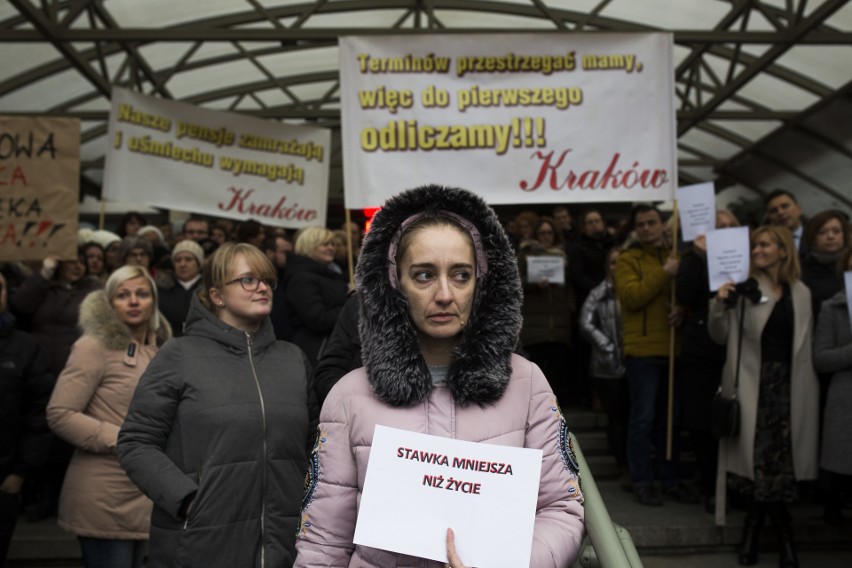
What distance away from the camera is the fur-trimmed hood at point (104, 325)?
3.99 meters

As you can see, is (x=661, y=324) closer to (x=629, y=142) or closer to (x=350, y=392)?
(x=629, y=142)

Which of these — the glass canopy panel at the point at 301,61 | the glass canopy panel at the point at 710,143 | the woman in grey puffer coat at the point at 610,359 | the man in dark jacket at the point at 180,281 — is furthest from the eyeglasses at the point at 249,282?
the glass canopy panel at the point at 710,143

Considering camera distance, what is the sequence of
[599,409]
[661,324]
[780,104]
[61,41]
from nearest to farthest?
[661,324], [599,409], [61,41], [780,104]

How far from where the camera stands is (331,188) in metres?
17.7

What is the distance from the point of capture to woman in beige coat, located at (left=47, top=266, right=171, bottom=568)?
12.6ft

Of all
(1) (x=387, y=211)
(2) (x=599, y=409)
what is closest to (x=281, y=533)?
(1) (x=387, y=211)

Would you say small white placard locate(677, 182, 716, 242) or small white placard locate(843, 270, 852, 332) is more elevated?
small white placard locate(677, 182, 716, 242)

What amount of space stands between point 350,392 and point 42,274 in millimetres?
4771

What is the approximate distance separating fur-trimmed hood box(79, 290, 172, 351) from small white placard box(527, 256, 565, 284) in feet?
12.1

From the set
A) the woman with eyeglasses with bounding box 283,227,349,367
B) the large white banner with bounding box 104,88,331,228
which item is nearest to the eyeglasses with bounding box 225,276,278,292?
the woman with eyeglasses with bounding box 283,227,349,367

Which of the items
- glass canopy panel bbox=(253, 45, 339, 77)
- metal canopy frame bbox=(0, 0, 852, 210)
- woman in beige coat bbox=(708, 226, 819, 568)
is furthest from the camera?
glass canopy panel bbox=(253, 45, 339, 77)

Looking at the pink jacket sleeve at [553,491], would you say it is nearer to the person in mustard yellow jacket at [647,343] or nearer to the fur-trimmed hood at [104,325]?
the fur-trimmed hood at [104,325]

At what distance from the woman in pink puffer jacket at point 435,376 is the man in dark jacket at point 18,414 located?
110 inches

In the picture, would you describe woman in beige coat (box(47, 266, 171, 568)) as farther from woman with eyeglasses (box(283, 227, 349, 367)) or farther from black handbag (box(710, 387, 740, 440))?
black handbag (box(710, 387, 740, 440))
